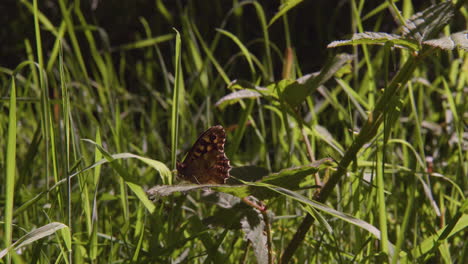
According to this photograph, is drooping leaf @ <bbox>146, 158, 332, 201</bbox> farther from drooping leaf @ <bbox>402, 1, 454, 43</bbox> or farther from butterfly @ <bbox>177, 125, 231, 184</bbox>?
drooping leaf @ <bbox>402, 1, 454, 43</bbox>

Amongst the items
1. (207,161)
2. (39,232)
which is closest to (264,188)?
(207,161)

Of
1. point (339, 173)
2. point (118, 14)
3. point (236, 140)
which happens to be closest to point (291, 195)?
point (339, 173)

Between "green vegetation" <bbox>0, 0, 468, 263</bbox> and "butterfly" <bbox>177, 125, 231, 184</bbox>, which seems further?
"butterfly" <bbox>177, 125, 231, 184</bbox>

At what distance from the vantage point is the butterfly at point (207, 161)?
1.06m

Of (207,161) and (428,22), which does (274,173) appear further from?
(428,22)

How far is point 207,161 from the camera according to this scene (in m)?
1.10

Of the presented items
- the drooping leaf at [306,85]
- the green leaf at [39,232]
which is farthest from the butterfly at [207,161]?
the green leaf at [39,232]

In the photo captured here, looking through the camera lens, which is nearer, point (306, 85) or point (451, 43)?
point (451, 43)

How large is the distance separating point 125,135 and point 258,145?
0.44m

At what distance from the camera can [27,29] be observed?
3.12 m

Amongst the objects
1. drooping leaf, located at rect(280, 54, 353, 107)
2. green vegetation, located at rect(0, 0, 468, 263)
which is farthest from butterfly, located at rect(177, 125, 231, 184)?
drooping leaf, located at rect(280, 54, 353, 107)

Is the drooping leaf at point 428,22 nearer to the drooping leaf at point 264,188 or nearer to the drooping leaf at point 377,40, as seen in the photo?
the drooping leaf at point 377,40

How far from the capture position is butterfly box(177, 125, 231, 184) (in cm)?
106

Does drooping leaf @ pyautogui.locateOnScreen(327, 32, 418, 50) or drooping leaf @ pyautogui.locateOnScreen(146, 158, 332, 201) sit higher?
drooping leaf @ pyautogui.locateOnScreen(327, 32, 418, 50)
